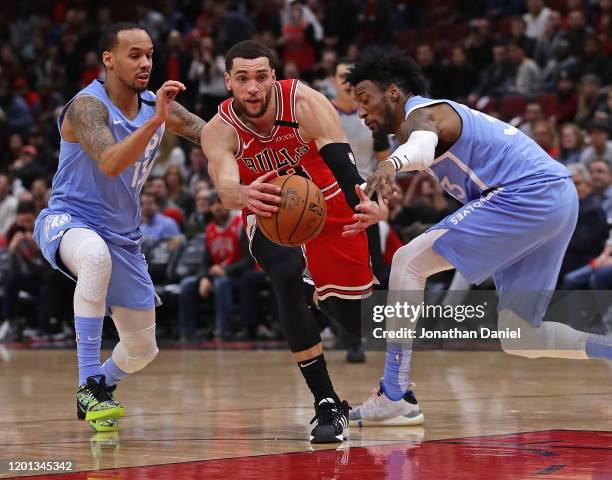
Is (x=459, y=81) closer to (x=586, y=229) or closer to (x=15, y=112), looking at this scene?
(x=586, y=229)

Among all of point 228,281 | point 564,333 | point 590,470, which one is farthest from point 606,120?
point 590,470

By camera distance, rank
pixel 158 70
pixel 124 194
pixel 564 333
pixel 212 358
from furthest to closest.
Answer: pixel 158 70 → pixel 212 358 → pixel 124 194 → pixel 564 333

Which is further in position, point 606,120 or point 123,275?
point 606,120

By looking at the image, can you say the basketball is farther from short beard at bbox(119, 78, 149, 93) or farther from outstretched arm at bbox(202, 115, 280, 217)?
short beard at bbox(119, 78, 149, 93)

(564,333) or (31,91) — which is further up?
(31,91)

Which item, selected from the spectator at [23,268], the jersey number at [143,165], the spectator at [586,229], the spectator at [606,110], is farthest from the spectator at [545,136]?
the jersey number at [143,165]

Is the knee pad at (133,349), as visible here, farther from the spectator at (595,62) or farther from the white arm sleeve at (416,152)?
the spectator at (595,62)

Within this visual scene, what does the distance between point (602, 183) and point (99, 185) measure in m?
6.54

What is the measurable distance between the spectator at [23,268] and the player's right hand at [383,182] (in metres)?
8.77

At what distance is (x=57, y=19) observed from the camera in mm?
21656

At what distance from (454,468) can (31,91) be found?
A: 16465 millimetres

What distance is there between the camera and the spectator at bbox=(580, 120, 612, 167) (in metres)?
12.1

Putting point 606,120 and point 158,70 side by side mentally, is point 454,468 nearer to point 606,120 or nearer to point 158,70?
point 606,120

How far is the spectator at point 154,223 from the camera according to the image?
522 inches
